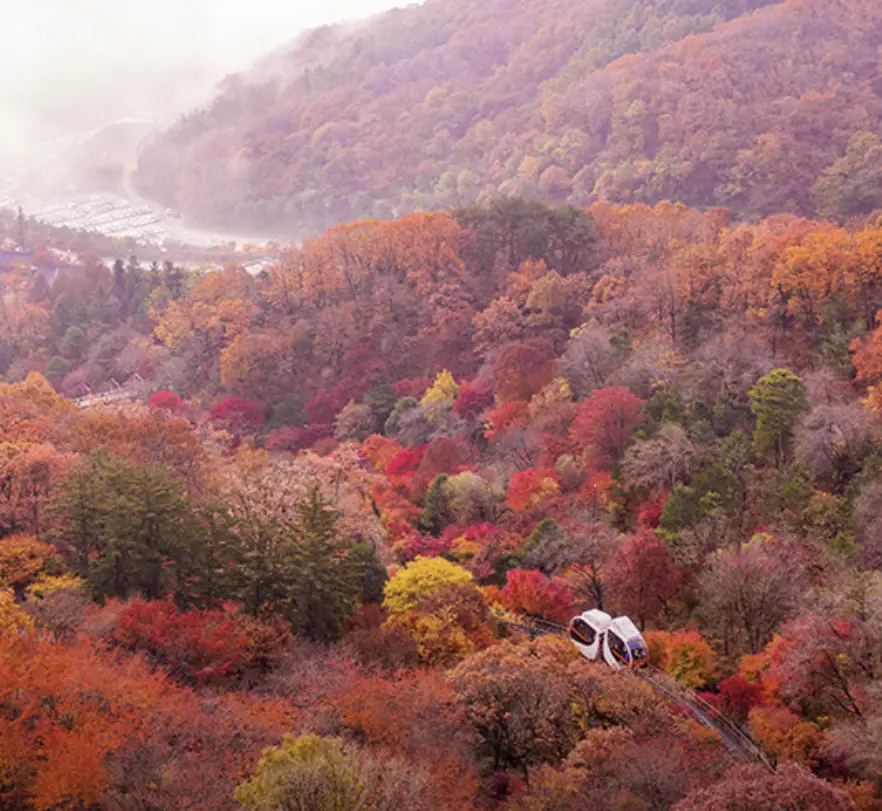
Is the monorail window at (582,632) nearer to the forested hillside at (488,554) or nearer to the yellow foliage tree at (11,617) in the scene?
the forested hillside at (488,554)

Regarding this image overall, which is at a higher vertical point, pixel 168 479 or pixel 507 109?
pixel 507 109

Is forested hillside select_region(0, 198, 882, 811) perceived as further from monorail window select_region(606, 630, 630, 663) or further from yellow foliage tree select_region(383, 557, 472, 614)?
monorail window select_region(606, 630, 630, 663)

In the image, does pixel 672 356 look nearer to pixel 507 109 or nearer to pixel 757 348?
pixel 757 348

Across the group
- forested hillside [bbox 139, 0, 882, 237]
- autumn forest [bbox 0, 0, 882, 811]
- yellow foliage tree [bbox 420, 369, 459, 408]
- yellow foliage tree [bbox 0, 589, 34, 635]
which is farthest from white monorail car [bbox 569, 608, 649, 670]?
forested hillside [bbox 139, 0, 882, 237]

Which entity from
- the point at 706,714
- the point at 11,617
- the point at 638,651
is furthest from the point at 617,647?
the point at 11,617

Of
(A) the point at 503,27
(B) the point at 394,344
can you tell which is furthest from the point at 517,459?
(A) the point at 503,27

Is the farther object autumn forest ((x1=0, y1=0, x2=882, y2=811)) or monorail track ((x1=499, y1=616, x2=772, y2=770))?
monorail track ((x1=499, y1=616, x2=772, y2=770))
